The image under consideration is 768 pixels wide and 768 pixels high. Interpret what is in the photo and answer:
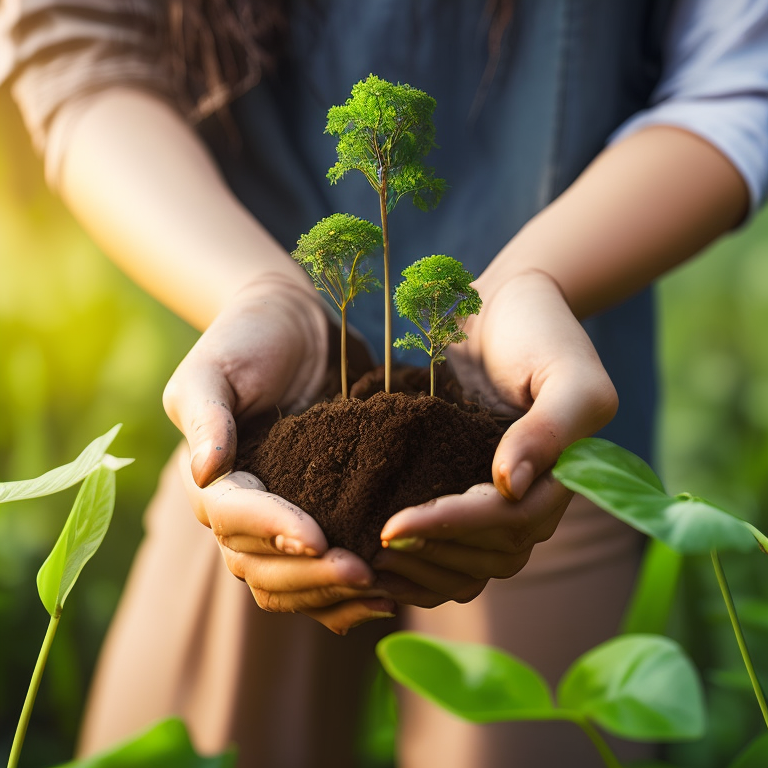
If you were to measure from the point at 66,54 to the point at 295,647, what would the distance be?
2.01 feet


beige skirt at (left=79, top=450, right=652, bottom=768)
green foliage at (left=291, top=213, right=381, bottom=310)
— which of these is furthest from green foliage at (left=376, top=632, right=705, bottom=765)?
beige skirt at (left=79, top=450, right=652, bottom=768)

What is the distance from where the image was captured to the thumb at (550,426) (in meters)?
0.36

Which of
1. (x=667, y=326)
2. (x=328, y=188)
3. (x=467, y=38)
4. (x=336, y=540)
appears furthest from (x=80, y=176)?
(x=667, y=326)

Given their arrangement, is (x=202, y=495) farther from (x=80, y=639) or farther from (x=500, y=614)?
(x=80, y=639)

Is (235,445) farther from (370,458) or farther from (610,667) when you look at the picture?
(610,667)

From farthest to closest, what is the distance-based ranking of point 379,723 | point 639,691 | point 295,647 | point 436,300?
point 379,723
point 295,647
point 436,300
point 639,691

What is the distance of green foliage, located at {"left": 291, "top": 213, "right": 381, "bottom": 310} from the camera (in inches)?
16.6

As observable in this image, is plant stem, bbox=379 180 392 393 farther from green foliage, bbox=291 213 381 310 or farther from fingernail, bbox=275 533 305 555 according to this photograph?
fingernail, bbox=275 533 305 555

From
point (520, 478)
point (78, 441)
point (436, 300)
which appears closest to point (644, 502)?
point (520, 478)

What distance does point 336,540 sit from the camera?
36 centimetres

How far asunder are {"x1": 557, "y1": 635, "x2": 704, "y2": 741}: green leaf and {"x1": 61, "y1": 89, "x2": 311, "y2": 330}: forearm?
1.13 ft

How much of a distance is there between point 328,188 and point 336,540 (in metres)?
0.28

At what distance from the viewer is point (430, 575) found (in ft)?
1.23

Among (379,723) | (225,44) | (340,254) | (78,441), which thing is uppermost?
(225,44)
